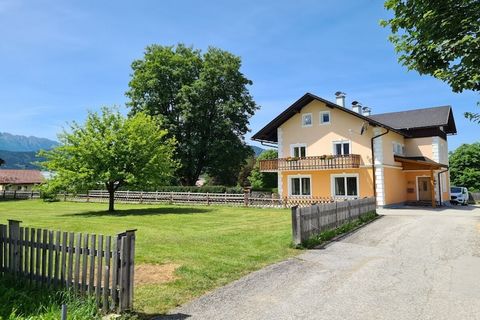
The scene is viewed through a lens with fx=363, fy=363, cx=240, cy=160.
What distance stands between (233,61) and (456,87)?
3616 cm

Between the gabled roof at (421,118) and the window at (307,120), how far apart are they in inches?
318

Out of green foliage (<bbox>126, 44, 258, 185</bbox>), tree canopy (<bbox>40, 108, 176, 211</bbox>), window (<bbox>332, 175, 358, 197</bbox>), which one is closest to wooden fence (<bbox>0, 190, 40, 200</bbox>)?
green foliage (<bbox>126, 44, 258, 185</bbox>)

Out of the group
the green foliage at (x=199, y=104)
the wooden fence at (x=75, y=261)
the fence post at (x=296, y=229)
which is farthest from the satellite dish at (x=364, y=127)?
the wooden fence at (x=75, y=261)

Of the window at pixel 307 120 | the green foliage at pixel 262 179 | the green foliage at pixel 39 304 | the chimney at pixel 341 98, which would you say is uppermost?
the chimney at pixel 341 98

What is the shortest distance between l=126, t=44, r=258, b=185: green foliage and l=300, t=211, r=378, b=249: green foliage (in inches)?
935

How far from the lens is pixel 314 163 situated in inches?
1123

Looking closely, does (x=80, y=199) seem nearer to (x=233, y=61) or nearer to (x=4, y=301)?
(x=233, y=61)

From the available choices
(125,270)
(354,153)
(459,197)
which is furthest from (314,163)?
(125,270)

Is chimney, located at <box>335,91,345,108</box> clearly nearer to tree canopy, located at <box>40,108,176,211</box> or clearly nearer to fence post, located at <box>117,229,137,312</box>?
tree canopy, located at <box>40,108,176,211</box>

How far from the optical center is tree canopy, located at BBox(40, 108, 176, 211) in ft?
72.7

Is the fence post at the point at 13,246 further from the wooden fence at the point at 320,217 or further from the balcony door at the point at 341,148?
the balcony door at the point at 341,148

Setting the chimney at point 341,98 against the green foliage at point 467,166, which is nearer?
the chimney at point 341,98

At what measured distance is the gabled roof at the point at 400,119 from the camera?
30.0 metres

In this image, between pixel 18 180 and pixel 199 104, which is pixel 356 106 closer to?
pixel 199 104
